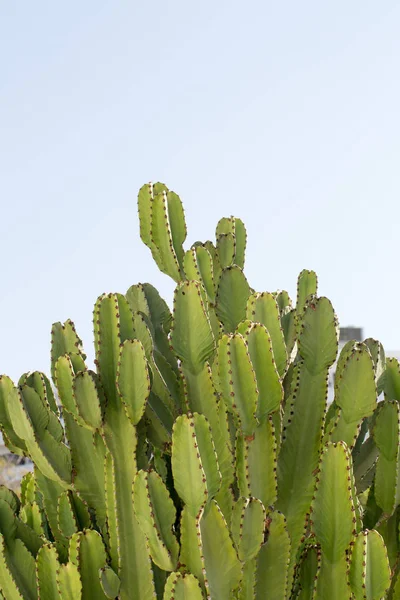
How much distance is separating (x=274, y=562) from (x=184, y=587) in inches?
14.2

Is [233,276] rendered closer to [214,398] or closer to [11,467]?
[214,398]

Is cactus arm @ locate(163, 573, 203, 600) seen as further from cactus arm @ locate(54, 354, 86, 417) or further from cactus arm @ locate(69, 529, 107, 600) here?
cactus arm @ locate(54, 354, 86, 417)

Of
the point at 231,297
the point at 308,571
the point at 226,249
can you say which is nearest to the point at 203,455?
the point at 231,297

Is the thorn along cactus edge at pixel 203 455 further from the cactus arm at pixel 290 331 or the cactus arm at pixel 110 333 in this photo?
the cactus arm at pixel 290 331

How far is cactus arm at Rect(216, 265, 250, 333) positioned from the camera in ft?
9.77

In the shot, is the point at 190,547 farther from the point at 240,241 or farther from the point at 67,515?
the point at 240,241

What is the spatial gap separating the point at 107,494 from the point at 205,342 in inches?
23.5

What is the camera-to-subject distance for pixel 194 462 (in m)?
2.48

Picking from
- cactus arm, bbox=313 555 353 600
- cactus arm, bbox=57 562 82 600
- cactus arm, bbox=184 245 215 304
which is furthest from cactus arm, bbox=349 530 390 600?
cactus arm, bbox=184 245 215 304

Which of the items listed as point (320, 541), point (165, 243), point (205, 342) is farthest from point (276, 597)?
point (165, 243)

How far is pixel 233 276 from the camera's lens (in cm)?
298

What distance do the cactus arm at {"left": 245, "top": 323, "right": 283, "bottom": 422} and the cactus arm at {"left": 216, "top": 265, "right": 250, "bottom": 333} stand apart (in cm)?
38

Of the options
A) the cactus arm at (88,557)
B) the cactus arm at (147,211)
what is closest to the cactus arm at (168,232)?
the cactus arm at (147,211)

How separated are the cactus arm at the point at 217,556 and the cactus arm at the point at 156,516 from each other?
0.40 feet
